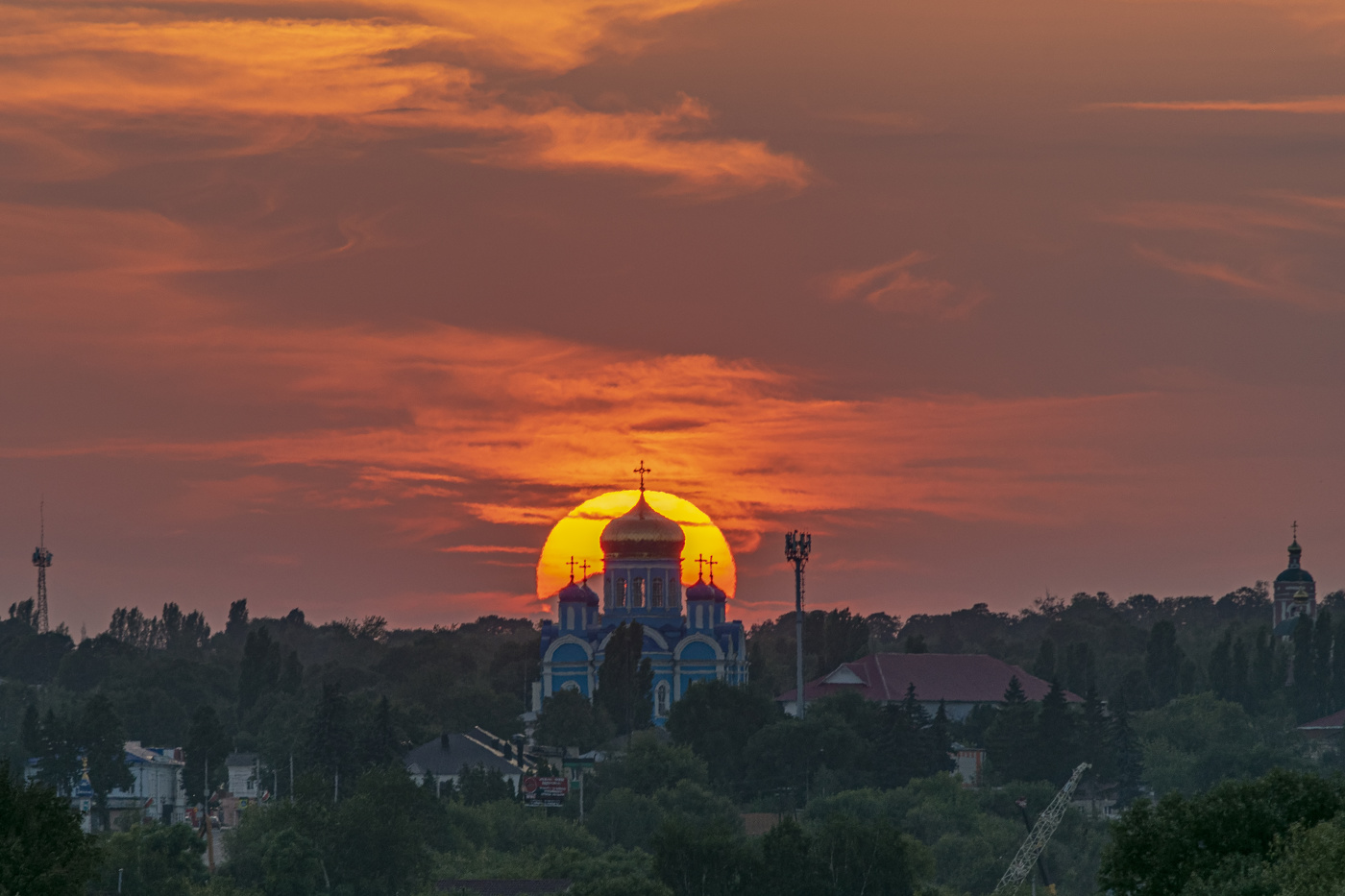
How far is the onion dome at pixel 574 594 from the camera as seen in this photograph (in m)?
151

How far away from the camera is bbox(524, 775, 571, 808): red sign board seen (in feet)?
373

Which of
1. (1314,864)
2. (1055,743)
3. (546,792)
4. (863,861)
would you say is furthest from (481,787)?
(1314,864)

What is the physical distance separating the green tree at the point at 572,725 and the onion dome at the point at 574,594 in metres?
16.8

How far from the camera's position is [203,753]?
4781 inches

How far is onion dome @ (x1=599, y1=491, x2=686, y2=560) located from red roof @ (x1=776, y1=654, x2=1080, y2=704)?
37.7 feet

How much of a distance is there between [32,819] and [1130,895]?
21.8m

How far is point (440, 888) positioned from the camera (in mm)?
89000

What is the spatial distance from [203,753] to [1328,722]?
70.0 meters

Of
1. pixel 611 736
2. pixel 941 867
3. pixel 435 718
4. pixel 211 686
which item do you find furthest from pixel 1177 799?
pixel 211 686

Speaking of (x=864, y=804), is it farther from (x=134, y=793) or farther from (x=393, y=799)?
(x=134, y=793)

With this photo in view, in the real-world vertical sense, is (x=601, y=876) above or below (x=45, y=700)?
below

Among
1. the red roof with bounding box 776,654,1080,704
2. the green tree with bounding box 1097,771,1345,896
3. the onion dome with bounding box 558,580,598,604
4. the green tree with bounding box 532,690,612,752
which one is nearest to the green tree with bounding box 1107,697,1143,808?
the red roof with bounding box 776,654,1080,704

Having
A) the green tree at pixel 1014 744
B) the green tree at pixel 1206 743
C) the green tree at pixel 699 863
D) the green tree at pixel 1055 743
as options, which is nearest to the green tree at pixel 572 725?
the green tree at pixel 1014 744

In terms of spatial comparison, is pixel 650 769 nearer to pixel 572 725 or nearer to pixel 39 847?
pixel 572 725
